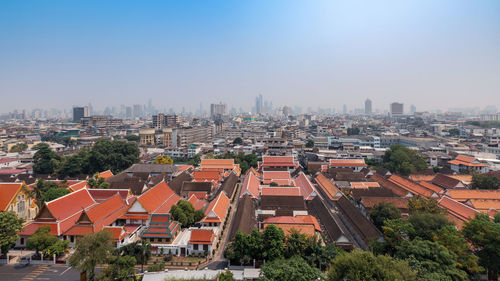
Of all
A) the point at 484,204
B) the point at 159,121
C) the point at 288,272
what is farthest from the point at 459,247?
the point at 159,121

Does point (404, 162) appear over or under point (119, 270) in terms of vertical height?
over

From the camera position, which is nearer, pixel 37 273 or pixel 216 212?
pixel 37 273

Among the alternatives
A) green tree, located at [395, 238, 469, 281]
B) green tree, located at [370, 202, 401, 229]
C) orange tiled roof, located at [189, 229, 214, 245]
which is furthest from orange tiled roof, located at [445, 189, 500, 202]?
orange tiled roof, located at [189, 229, 214, 245]

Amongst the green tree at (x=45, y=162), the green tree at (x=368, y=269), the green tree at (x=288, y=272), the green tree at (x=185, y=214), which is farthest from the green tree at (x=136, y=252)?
the green tree at (x=45, y=162)

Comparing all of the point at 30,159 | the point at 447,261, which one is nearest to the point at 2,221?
the point at 447,261

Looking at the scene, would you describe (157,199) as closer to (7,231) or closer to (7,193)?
(7,231)

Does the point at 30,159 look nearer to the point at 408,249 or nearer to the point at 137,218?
the point at 137,218

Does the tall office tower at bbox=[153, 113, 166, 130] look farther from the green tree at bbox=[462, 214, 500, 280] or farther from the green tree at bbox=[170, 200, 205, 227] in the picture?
the green tree at bbox=[462, 214, 500, 280]
